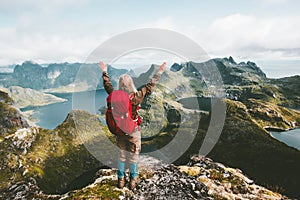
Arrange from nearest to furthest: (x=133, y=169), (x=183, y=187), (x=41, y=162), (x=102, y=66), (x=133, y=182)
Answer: (x=102, y=66) < (x=133, y=169) < (x=133, y=182) < (x=183, y=187) < (x=41, y=162)

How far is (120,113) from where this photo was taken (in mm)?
9633

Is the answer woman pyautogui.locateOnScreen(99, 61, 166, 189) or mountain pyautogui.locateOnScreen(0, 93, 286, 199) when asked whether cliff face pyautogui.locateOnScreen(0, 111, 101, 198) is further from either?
woman pyautogui.locateOnScreen(99, 61, 166, 189)

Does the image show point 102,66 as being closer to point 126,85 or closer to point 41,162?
point 126,85

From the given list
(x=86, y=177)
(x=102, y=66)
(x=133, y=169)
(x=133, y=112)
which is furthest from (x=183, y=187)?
(x=86, y=177)

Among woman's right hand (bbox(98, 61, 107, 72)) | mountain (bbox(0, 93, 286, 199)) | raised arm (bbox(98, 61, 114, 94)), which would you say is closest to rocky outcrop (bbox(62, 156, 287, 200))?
mountain (bbox(0, 93, 286, 199))

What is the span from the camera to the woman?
9820 mm

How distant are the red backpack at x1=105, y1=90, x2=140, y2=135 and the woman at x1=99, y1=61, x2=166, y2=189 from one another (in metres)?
0.33

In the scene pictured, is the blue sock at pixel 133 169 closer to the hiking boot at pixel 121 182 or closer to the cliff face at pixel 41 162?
the hiking boot at pixel 121 182

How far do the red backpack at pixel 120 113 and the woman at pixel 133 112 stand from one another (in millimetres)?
327

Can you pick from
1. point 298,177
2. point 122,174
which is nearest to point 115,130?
point 122,174

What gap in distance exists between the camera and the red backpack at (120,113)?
9492 millimetres

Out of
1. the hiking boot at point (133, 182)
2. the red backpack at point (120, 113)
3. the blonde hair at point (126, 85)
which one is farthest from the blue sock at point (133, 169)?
the blonde hair at point (126, 85)

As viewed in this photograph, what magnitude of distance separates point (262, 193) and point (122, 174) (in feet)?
30.0

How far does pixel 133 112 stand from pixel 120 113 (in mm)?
651
